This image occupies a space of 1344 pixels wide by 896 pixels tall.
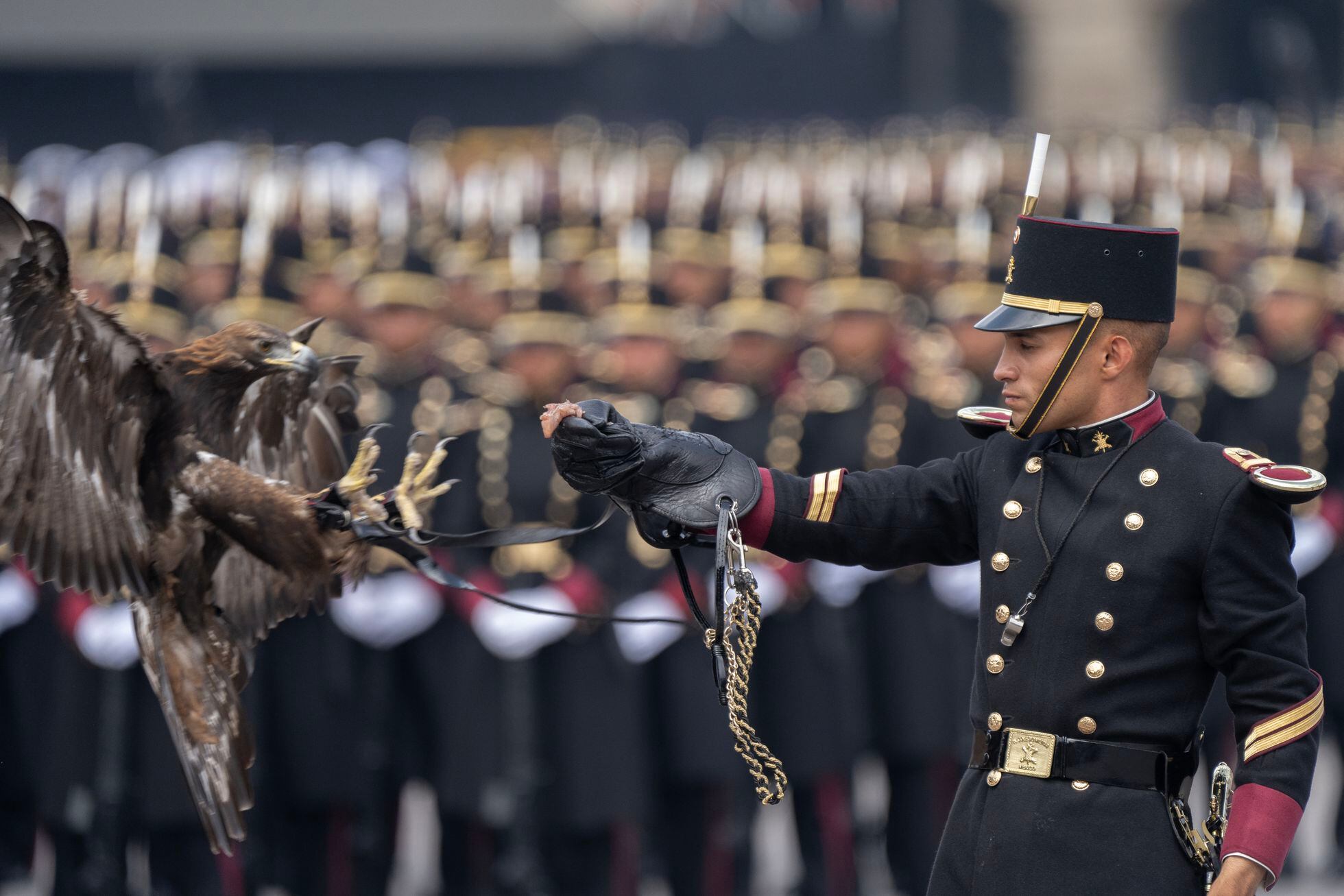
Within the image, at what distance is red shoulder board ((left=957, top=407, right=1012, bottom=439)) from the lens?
3.02 m

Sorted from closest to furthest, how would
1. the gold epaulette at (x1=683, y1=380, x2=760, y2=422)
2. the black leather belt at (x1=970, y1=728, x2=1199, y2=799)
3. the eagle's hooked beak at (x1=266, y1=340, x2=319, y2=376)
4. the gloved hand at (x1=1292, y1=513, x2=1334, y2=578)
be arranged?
1. the black leather belt at (x1=970, y1=728, x2=1199, y2=799)
2. the eagle's hooked beak at (x1=266, y1=340, x2=319, y2=376)
3. the gloved hand at (x1=1292, y1=513, x2=1334, y2=578)
4. the gold epaulette at (x1=683, y1=380, x2=760, y2=422)

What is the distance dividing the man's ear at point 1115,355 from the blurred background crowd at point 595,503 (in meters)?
3.10

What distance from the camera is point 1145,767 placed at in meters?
2.63

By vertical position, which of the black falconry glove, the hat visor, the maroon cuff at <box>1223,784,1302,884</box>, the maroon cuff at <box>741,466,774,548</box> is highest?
the hat visor

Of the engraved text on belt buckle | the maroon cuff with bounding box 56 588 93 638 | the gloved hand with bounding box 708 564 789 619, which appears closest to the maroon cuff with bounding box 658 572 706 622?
the gloved hand with bounding box 708 564 789 619

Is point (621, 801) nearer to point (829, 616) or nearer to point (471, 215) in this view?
point (829, 616)

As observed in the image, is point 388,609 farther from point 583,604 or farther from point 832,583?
point 832,583

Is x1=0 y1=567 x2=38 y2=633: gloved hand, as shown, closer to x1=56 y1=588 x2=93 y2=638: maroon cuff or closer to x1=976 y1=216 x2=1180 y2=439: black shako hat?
x1=56 y1=588 x2=93 y2=638: maroon cuff

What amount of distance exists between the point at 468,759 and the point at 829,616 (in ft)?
4.49

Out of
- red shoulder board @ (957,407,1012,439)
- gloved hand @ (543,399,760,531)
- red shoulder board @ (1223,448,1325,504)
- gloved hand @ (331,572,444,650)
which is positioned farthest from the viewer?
gloved hand @ (331,572,444,650)

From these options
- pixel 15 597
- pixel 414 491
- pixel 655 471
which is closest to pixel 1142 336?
pixel 655 471

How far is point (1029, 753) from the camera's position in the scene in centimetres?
270

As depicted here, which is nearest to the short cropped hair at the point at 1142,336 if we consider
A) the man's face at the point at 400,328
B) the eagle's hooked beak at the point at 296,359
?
the eagle's hooked beak at the point at 296,359

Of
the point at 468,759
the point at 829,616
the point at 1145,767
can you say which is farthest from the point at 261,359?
the point at 829,616
